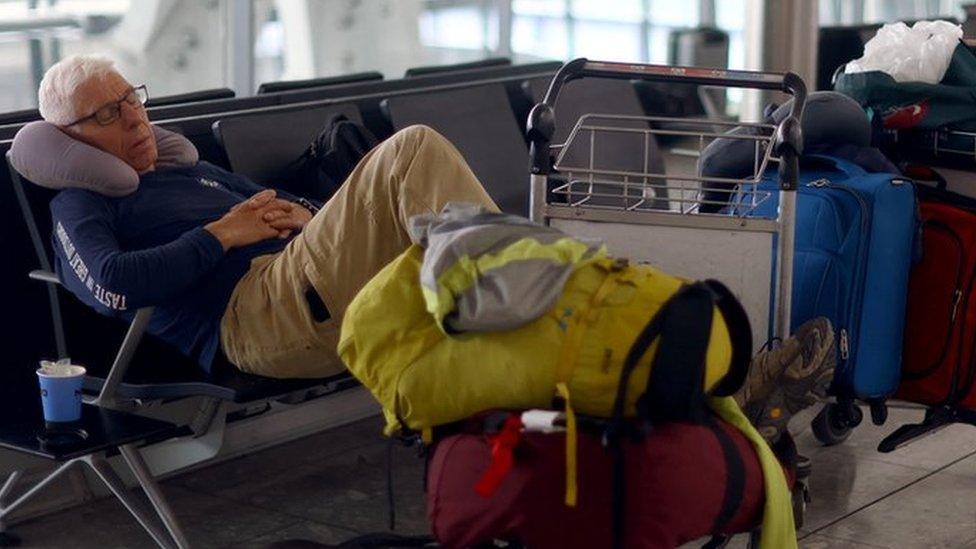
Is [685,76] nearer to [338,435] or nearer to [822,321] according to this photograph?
[822,321]

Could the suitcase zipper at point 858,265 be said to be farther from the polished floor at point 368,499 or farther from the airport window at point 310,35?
the airport window at point 310,35

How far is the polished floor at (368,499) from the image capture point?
3.45 m

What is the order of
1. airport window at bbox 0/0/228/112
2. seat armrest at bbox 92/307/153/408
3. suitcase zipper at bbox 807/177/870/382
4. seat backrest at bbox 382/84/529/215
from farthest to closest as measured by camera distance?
airport window at bbox 0/0/228/112 < seat backrest at bbox 382/84/529/215 < suitcase zipper at bbox 807/177/870/382 < seat armrest at bbox 92/307/153/408

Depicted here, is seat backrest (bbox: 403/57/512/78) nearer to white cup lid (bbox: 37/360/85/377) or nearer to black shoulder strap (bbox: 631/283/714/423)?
white cup lid (bbox: 37/360/85/377)

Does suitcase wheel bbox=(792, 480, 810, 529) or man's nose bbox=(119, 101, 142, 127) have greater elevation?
man's nose bbox=(119, 101, 142, 127)

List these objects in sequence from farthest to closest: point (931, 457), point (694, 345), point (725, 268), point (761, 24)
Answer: point (761, 24) → point (931, 457) → point (725, 268) → point (694, 345)

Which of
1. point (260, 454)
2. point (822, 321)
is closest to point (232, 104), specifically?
point (260, 454)

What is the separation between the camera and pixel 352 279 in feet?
10.9

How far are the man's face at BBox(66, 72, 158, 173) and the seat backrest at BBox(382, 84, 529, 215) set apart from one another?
2.80 feet

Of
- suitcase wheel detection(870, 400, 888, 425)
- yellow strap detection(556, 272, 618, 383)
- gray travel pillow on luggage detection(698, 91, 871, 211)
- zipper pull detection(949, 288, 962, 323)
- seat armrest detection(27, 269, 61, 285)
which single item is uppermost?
gray travel pillow on luggage detection(698, 91, 871, 211)

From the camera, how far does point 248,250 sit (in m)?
3.51

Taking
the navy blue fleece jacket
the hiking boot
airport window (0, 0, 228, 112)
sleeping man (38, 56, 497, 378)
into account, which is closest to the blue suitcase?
the hiking boot

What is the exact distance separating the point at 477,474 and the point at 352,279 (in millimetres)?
986

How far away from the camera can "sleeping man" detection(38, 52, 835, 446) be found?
3178mm
